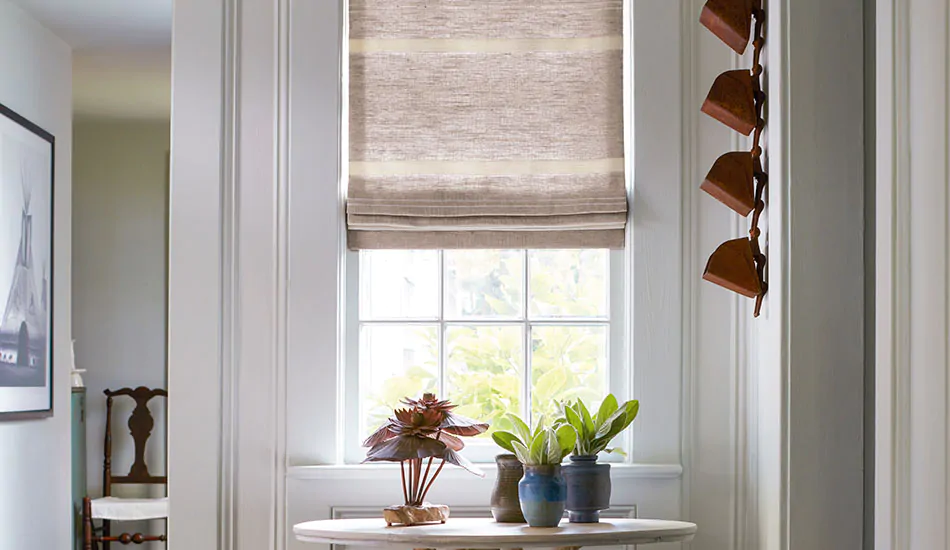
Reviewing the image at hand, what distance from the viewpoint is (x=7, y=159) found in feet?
14.5

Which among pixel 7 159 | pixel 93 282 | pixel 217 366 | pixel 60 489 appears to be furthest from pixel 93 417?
pixel 217 366

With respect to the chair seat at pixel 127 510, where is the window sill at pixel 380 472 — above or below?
above

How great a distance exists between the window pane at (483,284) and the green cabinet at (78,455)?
14.4 feet

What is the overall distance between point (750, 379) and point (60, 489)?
12.1 ft

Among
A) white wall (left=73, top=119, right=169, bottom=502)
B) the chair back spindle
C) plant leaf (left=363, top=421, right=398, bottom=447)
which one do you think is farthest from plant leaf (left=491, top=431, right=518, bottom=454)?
white wall (left=73, top=119, right=169, bottom=502)

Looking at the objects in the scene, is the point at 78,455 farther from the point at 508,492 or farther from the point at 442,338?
the point at 508,492

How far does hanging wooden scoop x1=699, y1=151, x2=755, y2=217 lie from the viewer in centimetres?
243

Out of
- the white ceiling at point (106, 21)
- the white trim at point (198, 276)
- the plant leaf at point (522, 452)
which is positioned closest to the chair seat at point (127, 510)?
the white ceiling at point (106, 21)

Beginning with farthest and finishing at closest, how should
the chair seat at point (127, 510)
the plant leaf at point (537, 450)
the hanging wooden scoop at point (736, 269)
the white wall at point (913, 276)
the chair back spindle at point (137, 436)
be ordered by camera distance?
the chair back spindle at point (137, 436)
the chair seat at point (127, 510)
the hanging wooden scoop at point (736, 269)
the plant leaf at point (537, 450)
the white wall at point (913, 276)

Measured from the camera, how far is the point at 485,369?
2752 millimetres

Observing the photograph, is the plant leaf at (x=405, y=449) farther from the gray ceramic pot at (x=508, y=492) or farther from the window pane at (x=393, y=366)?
the window pane at (x=393, y=366)

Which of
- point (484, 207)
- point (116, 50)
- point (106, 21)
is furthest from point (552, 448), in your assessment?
point (116, 50)

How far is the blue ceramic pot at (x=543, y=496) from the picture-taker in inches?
89.6

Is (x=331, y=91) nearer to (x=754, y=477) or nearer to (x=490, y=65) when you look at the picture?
(x=490, y=65)
